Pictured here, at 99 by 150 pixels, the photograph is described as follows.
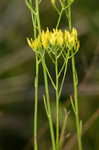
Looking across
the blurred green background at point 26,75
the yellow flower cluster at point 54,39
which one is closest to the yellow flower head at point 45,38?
the yellow flower cluster at point 54,39

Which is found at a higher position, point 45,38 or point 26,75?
point 45,38

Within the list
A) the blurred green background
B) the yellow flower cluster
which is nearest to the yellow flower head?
the yellow flower cluster

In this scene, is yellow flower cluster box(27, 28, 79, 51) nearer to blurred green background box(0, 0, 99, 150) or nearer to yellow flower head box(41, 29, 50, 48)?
yellow flower head box(41, 29, 50, 48)

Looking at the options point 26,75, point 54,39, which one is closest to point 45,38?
point 54,39

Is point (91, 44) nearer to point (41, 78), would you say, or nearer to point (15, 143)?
point (41, 78)

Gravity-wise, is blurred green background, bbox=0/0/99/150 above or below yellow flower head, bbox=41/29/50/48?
below

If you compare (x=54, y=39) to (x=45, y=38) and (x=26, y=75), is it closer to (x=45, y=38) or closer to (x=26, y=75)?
(x=45, y=38)

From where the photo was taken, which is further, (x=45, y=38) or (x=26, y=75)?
(x=26, y=75)
